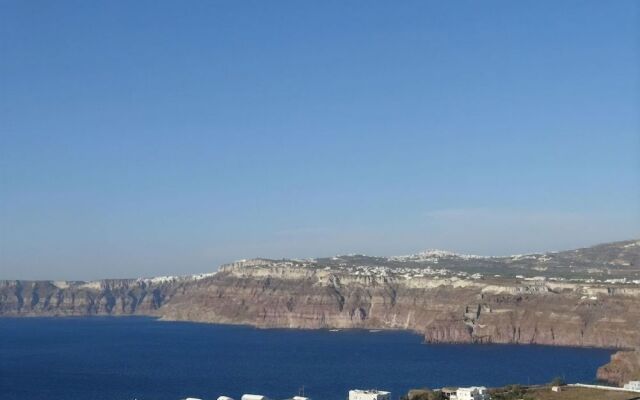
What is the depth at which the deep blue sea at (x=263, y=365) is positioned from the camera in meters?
94.7

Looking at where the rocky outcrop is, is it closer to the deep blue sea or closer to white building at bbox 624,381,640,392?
the deep blue sea

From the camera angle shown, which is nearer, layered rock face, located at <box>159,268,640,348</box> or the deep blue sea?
the deep blue sea

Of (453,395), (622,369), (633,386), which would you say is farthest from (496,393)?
(622,369)

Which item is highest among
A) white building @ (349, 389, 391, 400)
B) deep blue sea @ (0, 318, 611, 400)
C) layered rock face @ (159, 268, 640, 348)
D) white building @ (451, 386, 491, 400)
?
layered rock face @ (159, 268, 640, 348)

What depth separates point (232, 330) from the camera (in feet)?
626

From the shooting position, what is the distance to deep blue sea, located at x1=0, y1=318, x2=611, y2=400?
9469 cm

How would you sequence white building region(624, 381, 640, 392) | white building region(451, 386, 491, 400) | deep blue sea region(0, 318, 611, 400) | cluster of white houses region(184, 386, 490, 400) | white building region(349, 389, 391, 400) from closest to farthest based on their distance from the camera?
white building region(451, 386, 491, 400) → cluster of white houses region(184, 386, 490, 400) → white building region(349, 389, 391, 400) → white building region(624, 381, 640, 392) → deep blue sea region(0, 318, 611, 400)

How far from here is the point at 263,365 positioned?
379 feet

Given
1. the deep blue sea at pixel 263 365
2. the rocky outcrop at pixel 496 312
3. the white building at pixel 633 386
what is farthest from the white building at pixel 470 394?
the rocky outcrop at pixel 496 312

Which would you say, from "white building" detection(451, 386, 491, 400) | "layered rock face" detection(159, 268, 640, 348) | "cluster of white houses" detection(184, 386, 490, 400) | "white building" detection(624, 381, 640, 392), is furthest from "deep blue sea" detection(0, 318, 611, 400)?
"white building" detection(451, 386, 491, 400)

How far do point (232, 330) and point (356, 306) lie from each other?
27.9 meters

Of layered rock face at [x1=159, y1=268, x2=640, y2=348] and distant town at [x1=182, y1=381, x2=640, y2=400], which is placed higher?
layered rock face at [x1=159, y1=268, x2=640, y2=348]

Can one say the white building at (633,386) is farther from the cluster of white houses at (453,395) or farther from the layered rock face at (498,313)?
the layered rock face at (498,313)

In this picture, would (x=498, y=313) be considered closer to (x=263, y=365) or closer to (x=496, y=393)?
(x=263, y=365)
